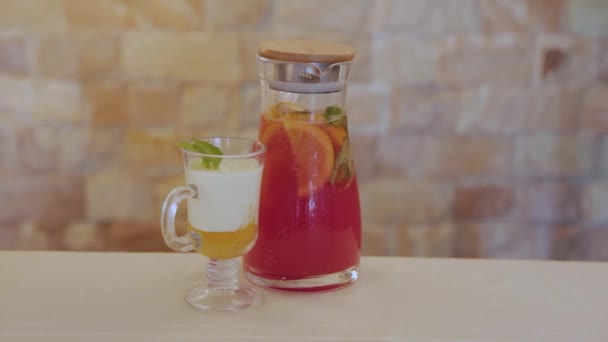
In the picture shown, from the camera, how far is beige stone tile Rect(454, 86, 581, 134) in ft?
5.66

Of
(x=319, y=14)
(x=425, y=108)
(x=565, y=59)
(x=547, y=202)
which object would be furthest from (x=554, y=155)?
(x=319, y=14)

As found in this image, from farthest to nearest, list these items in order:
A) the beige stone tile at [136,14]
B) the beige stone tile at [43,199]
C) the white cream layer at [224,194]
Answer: the beige stone tile at [43,199], the beige stone tile at [136,14], the white cream layer at [224,194]

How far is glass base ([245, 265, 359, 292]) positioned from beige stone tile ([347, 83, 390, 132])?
82 cm

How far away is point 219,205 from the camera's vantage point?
814 mm

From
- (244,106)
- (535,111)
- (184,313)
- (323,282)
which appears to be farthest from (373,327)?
(535,111)

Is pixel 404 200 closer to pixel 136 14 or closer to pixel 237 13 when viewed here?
pixel 237 13

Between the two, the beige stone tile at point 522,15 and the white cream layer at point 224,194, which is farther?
the beige stone tile at point 522,15

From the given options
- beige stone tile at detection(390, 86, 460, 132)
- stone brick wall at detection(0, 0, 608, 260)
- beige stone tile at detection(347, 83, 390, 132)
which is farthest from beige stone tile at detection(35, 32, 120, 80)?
beige stone tile at detection(390, 86, 460, 132)

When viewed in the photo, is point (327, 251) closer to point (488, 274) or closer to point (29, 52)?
point (488, 274)

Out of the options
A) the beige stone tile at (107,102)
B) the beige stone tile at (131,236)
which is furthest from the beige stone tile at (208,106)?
the beige stone tile at (131,236)

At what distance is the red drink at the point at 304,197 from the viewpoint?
873 millimetres

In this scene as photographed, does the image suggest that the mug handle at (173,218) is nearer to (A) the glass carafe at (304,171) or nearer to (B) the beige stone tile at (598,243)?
(A) the glass carafe at (304,171)

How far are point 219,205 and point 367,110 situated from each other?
0.94m

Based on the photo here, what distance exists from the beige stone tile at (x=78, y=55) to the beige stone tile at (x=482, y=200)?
0.83m
